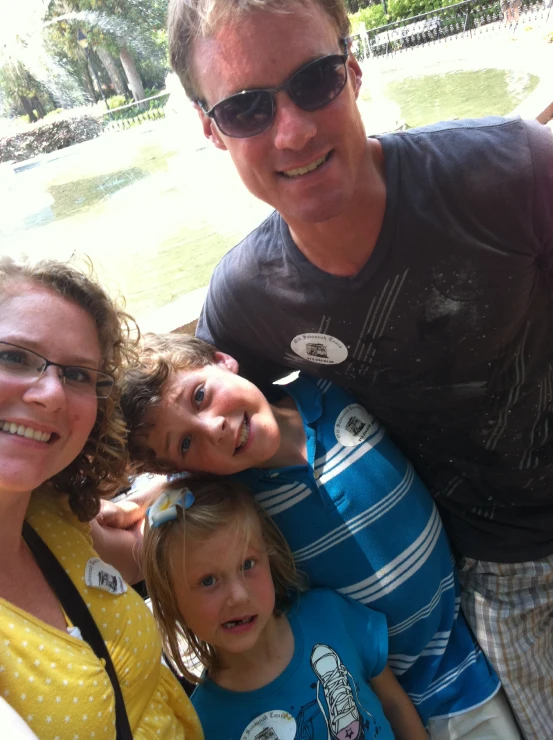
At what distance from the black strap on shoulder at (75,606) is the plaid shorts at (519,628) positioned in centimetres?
118

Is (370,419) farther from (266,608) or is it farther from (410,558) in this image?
(266,608)

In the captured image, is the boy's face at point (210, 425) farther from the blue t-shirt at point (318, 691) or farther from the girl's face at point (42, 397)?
the blue t-shirt at point (318, 691)

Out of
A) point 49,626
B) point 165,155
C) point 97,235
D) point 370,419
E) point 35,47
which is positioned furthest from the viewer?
point 35,47

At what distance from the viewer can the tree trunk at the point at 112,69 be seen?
996 inches

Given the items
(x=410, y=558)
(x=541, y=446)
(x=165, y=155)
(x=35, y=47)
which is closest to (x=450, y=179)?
(x=541, y=446)

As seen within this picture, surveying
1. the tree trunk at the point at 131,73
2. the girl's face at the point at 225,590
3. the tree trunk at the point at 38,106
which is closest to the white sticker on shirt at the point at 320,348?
the girl's face at the point at 225,590

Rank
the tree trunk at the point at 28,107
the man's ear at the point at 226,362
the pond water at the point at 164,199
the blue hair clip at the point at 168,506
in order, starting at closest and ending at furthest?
the blue hair clip at the point at 168,506
the man's ear at the point at 226,362
the pond water at the point at 164,199
the tree trunk at the point at 28,107

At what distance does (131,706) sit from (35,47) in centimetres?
2690

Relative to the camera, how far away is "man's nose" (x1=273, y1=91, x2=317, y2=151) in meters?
1.59

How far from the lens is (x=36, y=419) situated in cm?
147

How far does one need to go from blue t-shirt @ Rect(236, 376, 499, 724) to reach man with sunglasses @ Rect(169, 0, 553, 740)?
0.31ft

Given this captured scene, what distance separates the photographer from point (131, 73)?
25.7m

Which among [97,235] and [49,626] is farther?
[97,235]

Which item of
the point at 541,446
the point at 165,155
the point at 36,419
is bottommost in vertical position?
the point at 165,155
